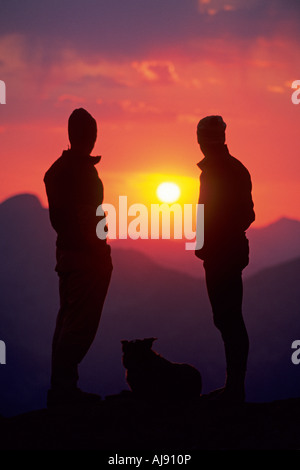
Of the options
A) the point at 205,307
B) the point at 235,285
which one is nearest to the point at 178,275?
the point at 205,307

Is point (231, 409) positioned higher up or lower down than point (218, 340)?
lower down

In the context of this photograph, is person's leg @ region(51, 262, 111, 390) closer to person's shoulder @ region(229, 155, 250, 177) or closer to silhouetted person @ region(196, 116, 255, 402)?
silhouetted person @ region(196, 116, 255, 402)

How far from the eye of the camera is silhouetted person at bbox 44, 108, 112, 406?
8414 mm

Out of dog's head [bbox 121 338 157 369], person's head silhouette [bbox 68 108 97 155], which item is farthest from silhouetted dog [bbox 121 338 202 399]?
person's head silhouette [bbox 68 108 97 155]

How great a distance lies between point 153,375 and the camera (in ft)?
27.5

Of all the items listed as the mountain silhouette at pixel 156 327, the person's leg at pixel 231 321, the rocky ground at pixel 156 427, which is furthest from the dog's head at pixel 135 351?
the mountain silhouette at pixel 156 327

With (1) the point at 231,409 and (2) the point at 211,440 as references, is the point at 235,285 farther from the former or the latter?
(2) the point at 211,440

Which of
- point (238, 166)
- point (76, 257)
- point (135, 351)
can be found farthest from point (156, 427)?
point (238, 166)

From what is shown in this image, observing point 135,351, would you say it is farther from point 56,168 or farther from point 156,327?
point 156,327

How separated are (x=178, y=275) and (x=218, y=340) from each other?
29.2 ft

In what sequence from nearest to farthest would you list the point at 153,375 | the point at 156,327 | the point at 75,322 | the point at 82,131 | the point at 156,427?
the point at 156,427 < the point at 153,375 < the point at 75,322 < the point at 82,131 < the point at 156,327

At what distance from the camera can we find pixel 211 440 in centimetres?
698

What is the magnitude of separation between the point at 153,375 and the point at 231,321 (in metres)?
1.27

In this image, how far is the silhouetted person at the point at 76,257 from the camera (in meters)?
8.41
